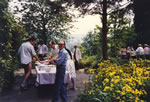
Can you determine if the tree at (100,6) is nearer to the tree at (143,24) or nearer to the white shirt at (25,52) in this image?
the white shirt at (25,52)

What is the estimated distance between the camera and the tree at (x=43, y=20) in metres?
16.0

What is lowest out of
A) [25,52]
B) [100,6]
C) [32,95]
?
[32,95]

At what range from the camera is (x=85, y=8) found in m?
10.9

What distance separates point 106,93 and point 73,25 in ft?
45.5

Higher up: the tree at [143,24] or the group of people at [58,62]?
the tree at [143,24]

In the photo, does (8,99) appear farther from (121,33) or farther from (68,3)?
(121,33)

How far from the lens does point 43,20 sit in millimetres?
16578

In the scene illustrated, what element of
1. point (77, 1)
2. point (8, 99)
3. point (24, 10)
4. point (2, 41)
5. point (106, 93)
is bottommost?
point (8, 99)

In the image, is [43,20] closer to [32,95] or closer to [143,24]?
[32,95]

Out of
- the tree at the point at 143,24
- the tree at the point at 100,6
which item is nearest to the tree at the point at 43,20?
the tree at the point at 100,6

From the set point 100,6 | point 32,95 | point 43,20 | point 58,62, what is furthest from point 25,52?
point 43,20

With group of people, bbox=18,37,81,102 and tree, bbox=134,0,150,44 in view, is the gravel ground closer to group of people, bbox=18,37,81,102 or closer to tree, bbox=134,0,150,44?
group of people, bbox=18,37,81,102

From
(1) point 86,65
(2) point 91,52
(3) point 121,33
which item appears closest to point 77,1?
(1) point 86,65

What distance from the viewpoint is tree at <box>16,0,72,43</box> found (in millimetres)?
15961
